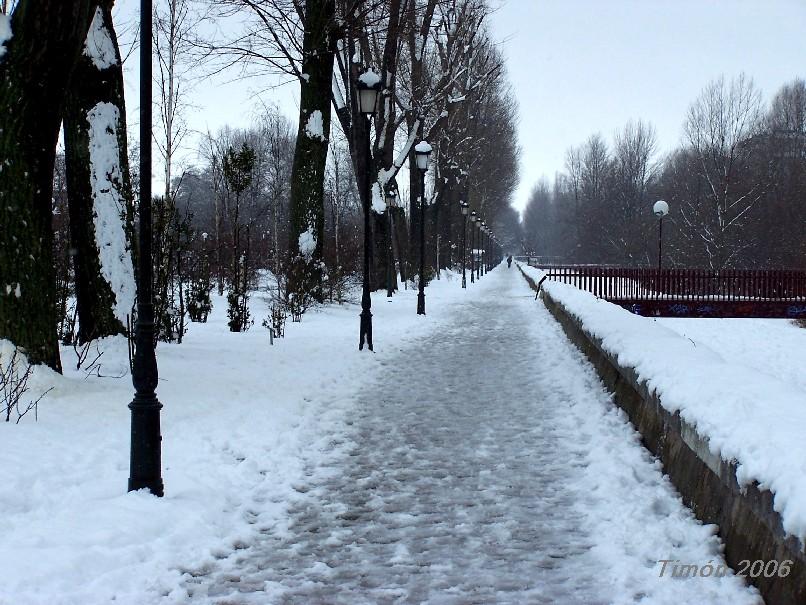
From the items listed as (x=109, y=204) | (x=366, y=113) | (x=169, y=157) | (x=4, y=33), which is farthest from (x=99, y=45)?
(x=169, y=157)

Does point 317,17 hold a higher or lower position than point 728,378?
higher

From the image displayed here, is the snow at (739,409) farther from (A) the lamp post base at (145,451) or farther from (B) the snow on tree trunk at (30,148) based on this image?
(B) the snow on tree trunk at (30,148)

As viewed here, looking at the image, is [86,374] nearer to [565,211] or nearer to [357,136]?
[357,136]

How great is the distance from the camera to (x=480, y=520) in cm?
485

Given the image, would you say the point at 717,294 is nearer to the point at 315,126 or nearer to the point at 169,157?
the point at 315,126

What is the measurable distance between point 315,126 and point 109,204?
31.7 ft

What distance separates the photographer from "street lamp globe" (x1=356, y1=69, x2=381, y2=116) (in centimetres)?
1181

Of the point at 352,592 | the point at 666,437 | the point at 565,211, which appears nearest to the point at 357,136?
the point at 666,437

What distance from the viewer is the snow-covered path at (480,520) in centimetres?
382

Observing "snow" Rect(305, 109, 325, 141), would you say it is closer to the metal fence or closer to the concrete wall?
the concrete wall

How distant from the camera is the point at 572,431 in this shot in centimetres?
734

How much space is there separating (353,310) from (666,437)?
1510cm

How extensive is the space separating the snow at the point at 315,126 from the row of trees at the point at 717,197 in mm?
23736

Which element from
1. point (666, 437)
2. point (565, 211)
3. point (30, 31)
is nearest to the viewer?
point (666, 437)
